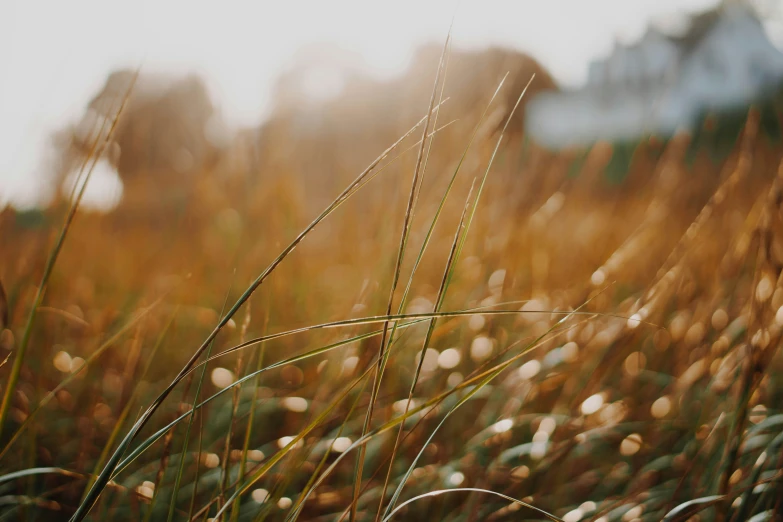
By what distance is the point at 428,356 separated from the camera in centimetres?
112

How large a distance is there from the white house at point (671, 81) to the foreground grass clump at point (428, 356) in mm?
119

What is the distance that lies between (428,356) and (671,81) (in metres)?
0.74

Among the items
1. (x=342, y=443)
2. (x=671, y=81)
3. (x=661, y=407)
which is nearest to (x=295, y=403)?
(x=342, y=443)

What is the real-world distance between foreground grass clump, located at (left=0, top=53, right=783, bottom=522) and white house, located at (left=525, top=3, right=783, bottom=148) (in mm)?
119

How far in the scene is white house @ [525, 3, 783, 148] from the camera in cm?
112

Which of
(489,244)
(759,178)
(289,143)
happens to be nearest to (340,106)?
(289,143)

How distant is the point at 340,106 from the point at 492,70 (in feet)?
9.14

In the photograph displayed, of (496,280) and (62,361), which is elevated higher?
(496,280)

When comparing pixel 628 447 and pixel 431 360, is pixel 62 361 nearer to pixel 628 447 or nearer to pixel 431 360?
pixel 431 360

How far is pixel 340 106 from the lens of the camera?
403 cm

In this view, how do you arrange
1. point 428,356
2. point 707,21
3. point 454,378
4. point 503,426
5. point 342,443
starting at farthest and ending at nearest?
1. point 707,21
2. point 428,356
3. point 454,378
4. point 342,443
5. point 503,426

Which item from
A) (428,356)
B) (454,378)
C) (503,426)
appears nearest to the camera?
(503,426)

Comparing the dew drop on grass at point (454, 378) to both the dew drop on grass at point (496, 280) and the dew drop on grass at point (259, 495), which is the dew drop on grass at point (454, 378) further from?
the dew drop on grass at point (259, 495)

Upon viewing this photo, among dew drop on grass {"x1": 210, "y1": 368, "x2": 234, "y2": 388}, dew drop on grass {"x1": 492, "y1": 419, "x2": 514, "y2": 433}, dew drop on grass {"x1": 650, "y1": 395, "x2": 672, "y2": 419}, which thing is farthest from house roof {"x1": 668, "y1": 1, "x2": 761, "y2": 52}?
dew drop on grass {"x1": 210, "y1": 368, "x2": 234, "y2": 388}
